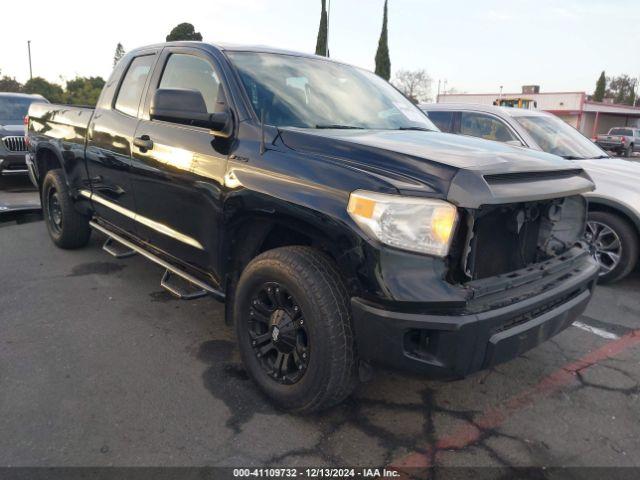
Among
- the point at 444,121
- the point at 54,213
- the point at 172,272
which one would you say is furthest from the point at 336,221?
the point at 444,121

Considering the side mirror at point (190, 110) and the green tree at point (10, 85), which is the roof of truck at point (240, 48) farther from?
the green tree at point (10, 85)

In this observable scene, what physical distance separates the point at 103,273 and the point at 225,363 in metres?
2.21

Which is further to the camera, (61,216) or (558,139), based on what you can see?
(558,139)

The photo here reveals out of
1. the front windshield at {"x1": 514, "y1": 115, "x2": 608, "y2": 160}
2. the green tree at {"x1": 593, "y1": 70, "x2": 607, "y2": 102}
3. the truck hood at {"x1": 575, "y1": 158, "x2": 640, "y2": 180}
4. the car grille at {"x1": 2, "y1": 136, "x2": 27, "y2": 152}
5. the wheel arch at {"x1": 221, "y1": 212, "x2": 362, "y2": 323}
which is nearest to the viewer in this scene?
the wheel arch at {"x1": 221, "y1": 212, "x2": 362, "y2": 323}

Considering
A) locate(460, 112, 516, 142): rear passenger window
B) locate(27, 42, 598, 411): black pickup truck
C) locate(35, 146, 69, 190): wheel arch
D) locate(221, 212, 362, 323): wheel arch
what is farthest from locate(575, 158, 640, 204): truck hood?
locate(35, 146, 69, 190): wheel arch

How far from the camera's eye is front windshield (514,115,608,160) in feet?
18.3

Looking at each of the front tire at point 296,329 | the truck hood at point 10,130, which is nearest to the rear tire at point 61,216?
the front tire at point 296,329

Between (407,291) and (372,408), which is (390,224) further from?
(372,408)

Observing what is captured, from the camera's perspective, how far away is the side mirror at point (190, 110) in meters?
2.83

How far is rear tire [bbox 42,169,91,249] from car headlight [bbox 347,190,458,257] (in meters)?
3.90

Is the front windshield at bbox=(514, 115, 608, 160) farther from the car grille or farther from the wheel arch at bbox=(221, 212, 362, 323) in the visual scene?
the car grille

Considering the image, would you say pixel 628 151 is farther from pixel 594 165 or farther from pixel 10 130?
pixel 10 130

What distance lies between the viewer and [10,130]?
9.25 m

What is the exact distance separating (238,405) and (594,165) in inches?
168
